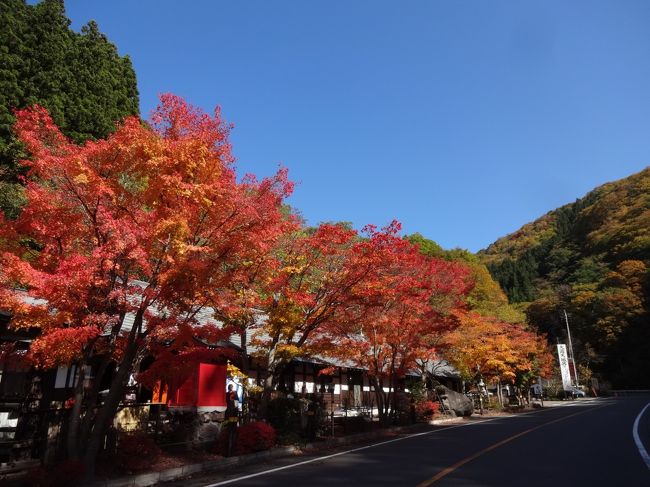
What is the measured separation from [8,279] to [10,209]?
17138 millimetres

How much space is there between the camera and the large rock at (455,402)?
27.8 meters

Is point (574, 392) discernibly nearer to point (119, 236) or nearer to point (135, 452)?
point (135, 452)

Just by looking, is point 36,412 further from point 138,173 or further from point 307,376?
point 307,376

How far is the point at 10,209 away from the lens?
74.7ft

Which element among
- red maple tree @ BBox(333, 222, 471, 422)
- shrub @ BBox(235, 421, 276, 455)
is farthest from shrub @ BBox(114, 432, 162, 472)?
red maple tree @ BBox(333, 222, 471, 422)

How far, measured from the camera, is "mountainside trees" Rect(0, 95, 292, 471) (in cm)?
841

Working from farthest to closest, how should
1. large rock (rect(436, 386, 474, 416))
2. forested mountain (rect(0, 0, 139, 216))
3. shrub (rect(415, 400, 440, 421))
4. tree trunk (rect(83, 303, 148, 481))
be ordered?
1. large rock (rect(436, 386, 474, 416))
2. forested mountain (rect(0, 0, 139, 216))
3. shrub (rect(415, 400, 440, 421))
4. tree trunk (rect(83, 303, 148, 481))

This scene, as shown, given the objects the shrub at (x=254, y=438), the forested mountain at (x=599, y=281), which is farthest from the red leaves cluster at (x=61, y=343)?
the forested mountain at (x=599, y=281)

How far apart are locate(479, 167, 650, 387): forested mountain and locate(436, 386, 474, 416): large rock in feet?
153

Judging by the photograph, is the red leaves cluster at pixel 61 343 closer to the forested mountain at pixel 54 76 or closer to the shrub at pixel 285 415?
the shrub at pixel 285 415

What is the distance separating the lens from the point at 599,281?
7631cm

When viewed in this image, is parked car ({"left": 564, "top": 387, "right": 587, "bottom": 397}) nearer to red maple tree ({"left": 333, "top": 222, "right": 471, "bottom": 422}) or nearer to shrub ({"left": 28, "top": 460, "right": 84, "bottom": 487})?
red maple tree ({"left": 333, "top": 222, "right": 471, "bottom": 422})

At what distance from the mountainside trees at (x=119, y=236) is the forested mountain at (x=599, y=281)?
230 ft

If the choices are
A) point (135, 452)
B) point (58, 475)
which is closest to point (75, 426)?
point (58, 475)
